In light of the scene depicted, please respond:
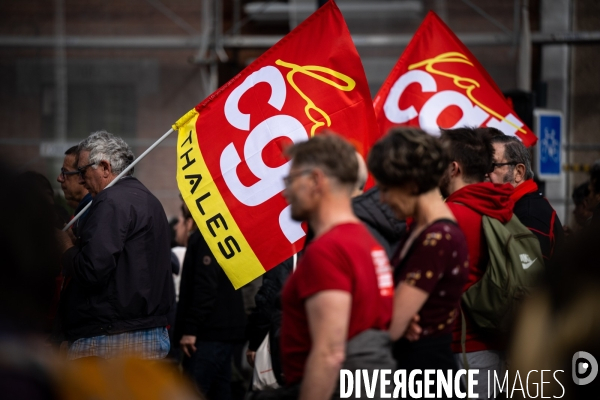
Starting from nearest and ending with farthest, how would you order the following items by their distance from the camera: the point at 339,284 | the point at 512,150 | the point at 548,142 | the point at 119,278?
the point at 339,284 < the point at 119,278 < the point at 512,150 < the point at 548,142

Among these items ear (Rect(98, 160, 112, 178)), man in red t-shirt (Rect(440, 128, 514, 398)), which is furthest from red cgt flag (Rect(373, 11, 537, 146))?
ear (Rect(98, 160, 112, 178))

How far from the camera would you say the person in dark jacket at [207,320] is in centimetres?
575

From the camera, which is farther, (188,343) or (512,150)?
(188,343)

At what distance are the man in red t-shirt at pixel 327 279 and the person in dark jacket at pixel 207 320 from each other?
3.21m

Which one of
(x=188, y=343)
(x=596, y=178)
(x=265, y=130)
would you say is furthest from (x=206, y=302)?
(x=596, y=178)

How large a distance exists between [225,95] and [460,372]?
7.36 ft

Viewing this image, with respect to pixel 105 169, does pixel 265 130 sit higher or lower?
higher

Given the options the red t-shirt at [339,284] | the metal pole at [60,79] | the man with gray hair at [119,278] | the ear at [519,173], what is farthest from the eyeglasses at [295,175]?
the metal pole at [60,79]

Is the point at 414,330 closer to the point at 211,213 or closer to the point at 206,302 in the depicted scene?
the point at 211,213

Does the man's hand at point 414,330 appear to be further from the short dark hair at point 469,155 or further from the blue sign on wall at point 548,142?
the blue sign on wall at point 548,142

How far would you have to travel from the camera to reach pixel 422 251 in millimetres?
2719

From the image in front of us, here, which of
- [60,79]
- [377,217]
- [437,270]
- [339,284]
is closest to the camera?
[339,284]

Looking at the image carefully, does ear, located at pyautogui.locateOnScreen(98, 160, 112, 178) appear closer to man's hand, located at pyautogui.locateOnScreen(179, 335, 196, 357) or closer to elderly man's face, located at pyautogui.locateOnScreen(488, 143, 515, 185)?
man's hand, located at pyautogui.locateOnScreen(179, 335, 196, 357)

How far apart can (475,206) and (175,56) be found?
387 inches
